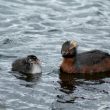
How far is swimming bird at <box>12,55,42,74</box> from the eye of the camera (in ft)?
50.8

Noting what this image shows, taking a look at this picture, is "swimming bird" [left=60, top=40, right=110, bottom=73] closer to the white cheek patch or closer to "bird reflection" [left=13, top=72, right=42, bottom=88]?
the white cheek patch

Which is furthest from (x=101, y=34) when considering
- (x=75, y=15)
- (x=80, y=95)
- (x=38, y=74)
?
(x=80, y=95)

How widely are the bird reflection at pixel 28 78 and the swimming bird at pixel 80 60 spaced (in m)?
0.88

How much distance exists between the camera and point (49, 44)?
17.6 meters

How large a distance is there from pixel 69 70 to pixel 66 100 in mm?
2433

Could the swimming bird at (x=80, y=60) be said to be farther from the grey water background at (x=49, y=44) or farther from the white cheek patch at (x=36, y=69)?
the white cheek patch at (x=36, y=69)

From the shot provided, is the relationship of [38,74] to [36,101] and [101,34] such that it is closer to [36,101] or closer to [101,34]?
[36,101]

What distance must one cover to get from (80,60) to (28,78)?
1.61 meters

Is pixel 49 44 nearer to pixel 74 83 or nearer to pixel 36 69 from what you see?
pixel 36 69

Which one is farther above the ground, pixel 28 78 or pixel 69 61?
pixel 69 61

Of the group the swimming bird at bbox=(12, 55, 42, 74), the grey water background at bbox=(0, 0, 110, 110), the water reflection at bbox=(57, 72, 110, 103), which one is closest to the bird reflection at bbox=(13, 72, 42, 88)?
the grey water background at bbox=(0, 0, 110, 110)

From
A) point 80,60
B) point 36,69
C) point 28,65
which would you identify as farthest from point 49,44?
point 36,69

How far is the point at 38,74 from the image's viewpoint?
15.5 m

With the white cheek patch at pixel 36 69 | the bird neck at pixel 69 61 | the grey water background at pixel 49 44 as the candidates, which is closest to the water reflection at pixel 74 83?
the grey water background at pixel 49 44
